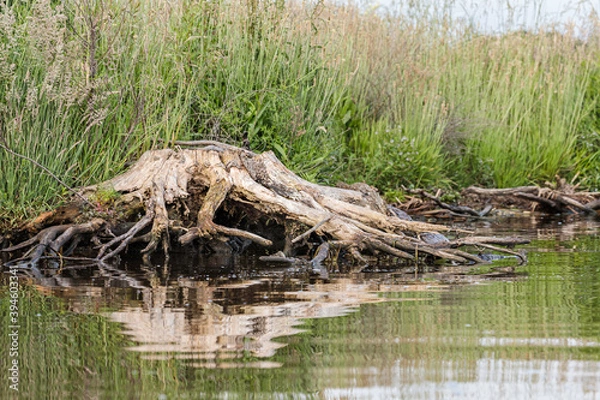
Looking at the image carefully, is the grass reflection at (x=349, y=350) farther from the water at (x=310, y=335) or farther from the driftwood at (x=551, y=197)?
the driftwood at (x=551, y=197)

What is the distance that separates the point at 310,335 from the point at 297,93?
5016 millimetres

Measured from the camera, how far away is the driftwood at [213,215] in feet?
19.9

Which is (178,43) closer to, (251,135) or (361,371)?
(251,135)

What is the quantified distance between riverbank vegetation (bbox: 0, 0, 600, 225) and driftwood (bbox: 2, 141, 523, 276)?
0.32 metres

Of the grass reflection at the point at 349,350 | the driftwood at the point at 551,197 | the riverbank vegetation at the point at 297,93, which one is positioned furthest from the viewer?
the driftwood at the point at 551,197

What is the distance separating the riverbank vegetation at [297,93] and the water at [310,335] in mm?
1381

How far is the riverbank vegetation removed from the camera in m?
6.38

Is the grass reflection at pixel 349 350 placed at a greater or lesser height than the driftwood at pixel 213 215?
lesser

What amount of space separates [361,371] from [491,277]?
8.27 ft

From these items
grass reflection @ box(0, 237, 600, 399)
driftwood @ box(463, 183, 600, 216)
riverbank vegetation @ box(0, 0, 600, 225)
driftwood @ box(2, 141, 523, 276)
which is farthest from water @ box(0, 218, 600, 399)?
driftwood @ box(463, 183, 600, 216)

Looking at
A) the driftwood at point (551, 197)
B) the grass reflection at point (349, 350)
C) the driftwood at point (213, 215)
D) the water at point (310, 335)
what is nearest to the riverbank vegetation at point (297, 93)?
the driftwood at point (213, 215)

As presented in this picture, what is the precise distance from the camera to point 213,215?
6.14 meters

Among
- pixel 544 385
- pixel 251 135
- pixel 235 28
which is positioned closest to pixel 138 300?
pixel 544 385

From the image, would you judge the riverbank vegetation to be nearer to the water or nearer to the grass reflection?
the water
